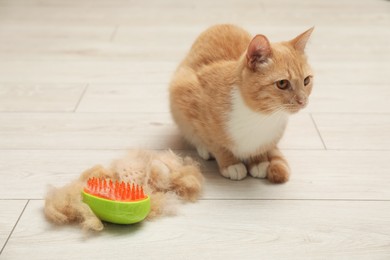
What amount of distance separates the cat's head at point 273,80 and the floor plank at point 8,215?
591 millimetres

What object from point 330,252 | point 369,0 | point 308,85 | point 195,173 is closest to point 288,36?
point 369,0

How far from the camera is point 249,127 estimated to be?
1100 mm

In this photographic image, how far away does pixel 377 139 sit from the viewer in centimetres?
133

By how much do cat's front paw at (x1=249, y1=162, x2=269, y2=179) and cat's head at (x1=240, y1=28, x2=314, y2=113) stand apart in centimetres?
18

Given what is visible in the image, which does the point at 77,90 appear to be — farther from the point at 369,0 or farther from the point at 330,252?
the point at 369,0

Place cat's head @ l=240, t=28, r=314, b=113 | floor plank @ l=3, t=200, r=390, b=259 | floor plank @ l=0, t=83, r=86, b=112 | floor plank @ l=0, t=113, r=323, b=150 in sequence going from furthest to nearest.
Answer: floor plank @ l=0, t=83, r=86, b=112 → floor plank @ l=0, t=113, r=323, b=150 → cat's head @ l=240, t=28, r=314, b=113 → floor plank @ l=3, t=200, r=390, b=259

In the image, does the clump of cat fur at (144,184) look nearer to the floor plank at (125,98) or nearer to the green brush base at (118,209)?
the green brush base at (118,209)

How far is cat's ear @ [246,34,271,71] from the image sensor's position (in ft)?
3.28

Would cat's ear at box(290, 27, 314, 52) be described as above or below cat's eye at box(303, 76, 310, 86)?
above

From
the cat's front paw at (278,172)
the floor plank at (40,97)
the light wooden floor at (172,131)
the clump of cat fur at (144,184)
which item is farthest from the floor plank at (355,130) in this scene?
the floor plank at (40,97)

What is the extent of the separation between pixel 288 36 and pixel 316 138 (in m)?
0.89

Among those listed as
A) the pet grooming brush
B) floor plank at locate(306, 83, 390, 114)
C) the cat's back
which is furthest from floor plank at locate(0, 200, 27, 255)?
floor plank at locate(306, 83, 390, 114)

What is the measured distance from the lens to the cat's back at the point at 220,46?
47.6 inches

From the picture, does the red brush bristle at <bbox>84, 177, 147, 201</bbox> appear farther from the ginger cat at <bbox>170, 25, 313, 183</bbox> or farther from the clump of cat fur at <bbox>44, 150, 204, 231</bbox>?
the ginger cat at <bbox>170, 25, 313, 183</bbox>
